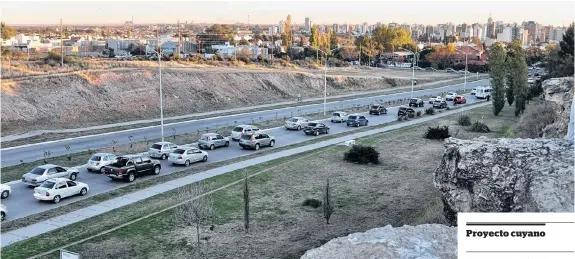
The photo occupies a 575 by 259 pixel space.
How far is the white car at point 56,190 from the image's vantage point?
2298 centimetres

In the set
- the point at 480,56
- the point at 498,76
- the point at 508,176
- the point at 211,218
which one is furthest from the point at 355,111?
the point at 480,56

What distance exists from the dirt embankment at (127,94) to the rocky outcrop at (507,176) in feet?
113

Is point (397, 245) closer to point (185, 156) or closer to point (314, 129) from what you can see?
point (185, 156)

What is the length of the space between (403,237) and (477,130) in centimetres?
3465

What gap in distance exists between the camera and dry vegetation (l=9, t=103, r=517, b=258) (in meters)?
18.1

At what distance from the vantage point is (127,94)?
54.5 meters

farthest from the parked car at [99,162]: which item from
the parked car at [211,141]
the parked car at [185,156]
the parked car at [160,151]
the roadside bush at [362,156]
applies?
the roadside bush at [362,156]

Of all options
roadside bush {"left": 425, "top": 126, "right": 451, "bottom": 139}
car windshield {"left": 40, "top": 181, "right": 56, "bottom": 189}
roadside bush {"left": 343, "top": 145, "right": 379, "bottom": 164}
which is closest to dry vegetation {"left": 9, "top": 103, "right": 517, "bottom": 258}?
roadside bush {"left": 343, "top": 145, "right": 379, "bottom": 164}

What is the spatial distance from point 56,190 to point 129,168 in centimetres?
438

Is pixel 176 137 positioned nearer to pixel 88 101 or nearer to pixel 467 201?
pixel 88 101

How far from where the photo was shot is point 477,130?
1756 inches

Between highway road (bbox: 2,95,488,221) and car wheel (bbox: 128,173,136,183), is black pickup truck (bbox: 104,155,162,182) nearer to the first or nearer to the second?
car wheel (bbox: 128,173,136,183)

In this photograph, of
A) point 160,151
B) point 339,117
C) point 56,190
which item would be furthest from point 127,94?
point 56,190

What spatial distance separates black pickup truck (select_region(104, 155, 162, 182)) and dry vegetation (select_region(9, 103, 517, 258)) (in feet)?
17.1
